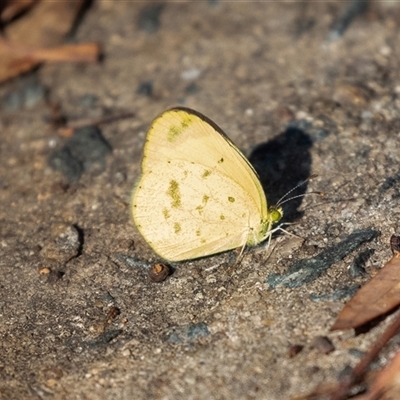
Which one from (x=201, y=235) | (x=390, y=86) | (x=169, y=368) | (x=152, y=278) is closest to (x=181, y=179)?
(x=201, y=235)

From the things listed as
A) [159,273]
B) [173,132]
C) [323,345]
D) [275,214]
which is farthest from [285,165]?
[323,345]

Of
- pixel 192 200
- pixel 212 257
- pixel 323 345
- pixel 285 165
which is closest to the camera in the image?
pixel 323 345

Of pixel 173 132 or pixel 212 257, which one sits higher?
pixel 173 132

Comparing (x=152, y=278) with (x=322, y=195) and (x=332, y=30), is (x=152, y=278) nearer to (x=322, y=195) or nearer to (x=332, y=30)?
(x=322, y=195)

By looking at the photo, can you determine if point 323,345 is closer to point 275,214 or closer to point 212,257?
point 275,214

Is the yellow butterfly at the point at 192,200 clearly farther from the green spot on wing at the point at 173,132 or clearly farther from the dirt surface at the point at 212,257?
the dirt surface at the point at 212,257

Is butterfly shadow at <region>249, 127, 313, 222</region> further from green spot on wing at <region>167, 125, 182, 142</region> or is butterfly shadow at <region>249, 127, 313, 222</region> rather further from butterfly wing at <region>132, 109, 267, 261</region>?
green spot on wing at <region>167, 125, 182, 142</region>

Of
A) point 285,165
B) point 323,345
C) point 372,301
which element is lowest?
point 285,165
